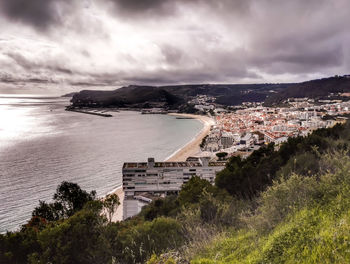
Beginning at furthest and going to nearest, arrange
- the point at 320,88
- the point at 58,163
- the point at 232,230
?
the point at 320,88, the point at 58,163, the point at 232,230

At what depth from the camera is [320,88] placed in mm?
118375

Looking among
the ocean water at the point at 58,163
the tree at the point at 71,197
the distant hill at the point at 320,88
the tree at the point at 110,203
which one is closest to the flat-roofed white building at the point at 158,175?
the ocean water at the point at 58,163

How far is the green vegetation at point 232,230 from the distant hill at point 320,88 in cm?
11547

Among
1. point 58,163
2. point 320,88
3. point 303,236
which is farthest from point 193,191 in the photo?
point 320,88

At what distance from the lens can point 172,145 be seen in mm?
44844

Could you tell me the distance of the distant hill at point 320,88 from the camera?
110519 millimetres

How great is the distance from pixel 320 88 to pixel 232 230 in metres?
133

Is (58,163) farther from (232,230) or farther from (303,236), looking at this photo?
(303,236)

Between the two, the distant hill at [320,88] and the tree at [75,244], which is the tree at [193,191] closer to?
the tree at [75,244]

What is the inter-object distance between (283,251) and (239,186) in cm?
985

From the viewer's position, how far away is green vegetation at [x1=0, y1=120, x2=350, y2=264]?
158 inches

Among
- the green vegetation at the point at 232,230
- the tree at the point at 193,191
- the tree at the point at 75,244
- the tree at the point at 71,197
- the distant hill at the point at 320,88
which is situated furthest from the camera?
the distant hill at the point at 320,88

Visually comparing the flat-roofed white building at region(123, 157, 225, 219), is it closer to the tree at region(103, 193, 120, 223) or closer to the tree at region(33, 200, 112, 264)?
the tree at region(103, 193, 120, 223)

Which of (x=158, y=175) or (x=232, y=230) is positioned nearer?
(x=232, y=230)
